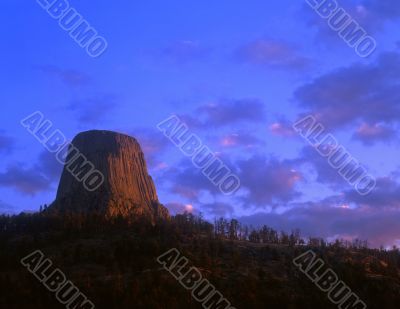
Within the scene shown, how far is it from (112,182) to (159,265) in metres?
14.3

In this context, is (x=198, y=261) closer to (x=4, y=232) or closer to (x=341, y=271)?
(x=341, y=271)

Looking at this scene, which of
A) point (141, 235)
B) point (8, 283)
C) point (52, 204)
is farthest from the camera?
point (52, 204)

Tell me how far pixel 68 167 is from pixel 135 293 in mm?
21561

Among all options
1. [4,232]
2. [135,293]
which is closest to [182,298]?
[135,293]

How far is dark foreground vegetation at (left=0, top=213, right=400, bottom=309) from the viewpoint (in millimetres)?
23312

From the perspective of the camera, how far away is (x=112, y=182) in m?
41.1

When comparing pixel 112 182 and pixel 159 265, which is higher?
pixel 112 182

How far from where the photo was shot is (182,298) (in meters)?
23.1

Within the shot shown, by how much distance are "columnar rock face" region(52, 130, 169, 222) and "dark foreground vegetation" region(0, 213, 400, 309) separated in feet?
13.6

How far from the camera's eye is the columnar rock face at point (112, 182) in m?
39.9

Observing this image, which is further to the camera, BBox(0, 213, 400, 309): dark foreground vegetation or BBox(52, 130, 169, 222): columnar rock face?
BBox(52, 130, 169, 222): columnar rock face

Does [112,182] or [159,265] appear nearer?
[159,265]

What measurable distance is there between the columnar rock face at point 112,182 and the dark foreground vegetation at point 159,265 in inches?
163

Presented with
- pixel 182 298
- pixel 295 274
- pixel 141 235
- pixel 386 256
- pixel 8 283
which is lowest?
pixel 8 283
